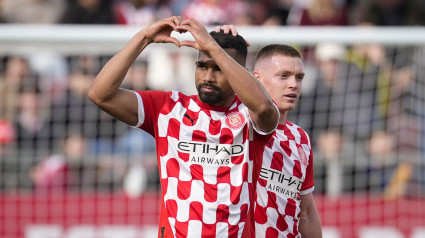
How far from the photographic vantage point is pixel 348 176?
343 inches

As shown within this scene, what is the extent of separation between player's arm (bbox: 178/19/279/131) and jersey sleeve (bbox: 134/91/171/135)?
19.4 inches

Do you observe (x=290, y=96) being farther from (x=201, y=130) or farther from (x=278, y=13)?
(x=278, y=13)

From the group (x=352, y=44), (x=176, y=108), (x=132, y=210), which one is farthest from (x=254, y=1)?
(x=176, y=108)

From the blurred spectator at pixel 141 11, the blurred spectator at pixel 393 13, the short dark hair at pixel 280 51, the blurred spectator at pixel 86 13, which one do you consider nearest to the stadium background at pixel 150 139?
the blurred spectator at pixel 86 13

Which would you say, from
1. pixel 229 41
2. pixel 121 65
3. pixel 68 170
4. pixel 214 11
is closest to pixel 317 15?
pixel 214 11

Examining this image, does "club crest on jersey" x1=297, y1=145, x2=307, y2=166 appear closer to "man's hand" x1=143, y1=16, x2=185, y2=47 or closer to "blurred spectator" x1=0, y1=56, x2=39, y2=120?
"man's hand" x1=143, y1=16, x2=185, y2=47

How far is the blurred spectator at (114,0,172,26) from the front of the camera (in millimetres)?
10367

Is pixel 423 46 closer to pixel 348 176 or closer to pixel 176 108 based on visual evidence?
pixel 348 176

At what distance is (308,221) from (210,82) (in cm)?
166

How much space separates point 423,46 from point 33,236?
4530 millimetres

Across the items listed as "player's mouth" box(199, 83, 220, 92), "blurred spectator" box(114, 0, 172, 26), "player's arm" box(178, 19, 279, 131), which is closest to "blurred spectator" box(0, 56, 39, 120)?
"blurred spectator" box(114, 0, 172, 26)

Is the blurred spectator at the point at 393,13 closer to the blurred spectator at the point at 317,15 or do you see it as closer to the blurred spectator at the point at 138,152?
the blurred spectator at the point at 317,15

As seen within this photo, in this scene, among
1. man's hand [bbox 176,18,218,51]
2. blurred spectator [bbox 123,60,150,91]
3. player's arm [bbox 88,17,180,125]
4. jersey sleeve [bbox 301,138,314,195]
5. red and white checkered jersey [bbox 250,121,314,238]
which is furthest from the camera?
blurred spectator [bbox 123,60,150,91]

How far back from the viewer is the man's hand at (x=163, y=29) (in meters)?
4.23
